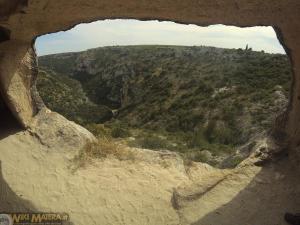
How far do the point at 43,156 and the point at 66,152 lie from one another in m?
0.46

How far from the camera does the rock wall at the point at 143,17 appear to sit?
275 inches

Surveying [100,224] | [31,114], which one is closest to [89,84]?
[31,114]

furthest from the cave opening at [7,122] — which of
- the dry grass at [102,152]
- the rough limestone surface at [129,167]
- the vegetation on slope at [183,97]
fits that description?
the vegetation on slope at [183,97]

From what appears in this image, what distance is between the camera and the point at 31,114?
890cm

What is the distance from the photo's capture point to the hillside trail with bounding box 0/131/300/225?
704 cm

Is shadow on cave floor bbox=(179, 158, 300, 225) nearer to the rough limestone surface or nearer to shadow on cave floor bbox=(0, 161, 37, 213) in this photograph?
the rough limestone surface

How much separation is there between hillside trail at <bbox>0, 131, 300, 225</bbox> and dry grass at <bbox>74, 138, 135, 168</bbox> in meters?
0.13

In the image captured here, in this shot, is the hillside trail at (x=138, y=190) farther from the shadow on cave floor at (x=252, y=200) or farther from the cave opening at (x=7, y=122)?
the cave opening at (x=7, y=122)

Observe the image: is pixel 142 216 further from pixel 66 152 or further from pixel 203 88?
pixel 203 88

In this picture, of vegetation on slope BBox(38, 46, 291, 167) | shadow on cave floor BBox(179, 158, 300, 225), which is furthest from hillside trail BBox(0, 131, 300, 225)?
vegetation on slope BBox(38, 46, 291, 167)

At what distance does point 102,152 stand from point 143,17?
2902mm

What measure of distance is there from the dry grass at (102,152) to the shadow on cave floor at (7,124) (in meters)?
1.36

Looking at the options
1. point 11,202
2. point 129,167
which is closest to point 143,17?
point 129,167

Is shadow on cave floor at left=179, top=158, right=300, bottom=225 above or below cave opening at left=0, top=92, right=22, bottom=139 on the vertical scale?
below
